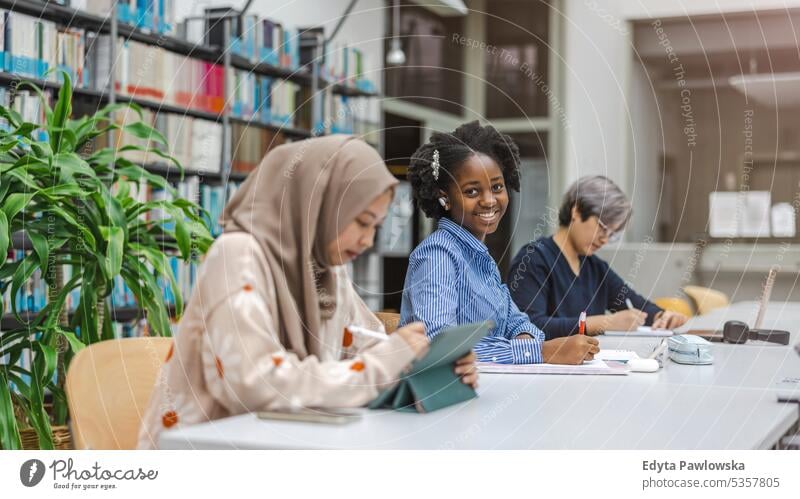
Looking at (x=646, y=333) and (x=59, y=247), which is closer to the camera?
(x=59, y=247)

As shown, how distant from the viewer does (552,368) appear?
1.75 m

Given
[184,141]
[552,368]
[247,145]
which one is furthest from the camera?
[247,145]

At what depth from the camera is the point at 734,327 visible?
2398mm

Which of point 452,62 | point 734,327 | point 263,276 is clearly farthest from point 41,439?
point 452,62

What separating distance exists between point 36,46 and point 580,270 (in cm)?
208

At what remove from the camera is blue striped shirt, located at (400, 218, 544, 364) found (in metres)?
1.83

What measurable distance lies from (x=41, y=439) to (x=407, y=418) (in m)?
1.03

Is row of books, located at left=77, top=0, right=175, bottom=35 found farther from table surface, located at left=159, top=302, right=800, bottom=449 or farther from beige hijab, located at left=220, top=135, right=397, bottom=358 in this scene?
table surface, located at left=159, top=302, right=800, bottom=449

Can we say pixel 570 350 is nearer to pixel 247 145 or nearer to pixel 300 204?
pixel 300 204

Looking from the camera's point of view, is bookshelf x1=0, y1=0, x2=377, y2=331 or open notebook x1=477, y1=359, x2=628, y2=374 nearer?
open notebook x1=477, y1=359, x2=628, y2=374

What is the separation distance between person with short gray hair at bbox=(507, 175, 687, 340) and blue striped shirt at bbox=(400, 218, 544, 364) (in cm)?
53
